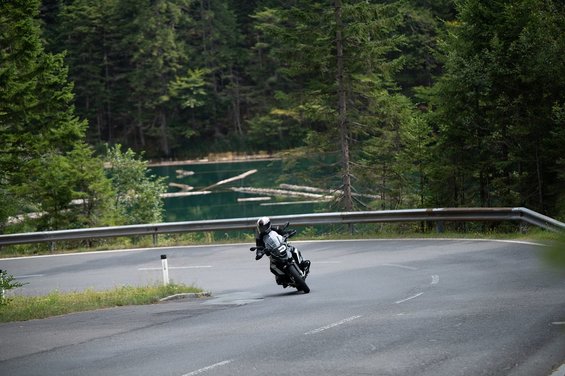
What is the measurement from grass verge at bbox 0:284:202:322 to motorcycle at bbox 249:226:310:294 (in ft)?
5.98

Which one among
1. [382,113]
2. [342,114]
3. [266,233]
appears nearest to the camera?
[266,233]

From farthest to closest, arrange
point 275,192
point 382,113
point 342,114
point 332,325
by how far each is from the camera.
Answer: point 275,192 → point 382,113 → point 342,114 → point 332,325

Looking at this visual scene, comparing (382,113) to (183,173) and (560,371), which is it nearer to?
(560,371)

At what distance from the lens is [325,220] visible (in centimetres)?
2723

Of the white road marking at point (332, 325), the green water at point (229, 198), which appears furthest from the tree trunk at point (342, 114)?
the white road marking at point (332, 325)

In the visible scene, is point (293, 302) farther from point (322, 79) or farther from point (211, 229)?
point (322, 79)

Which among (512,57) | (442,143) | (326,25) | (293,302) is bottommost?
(293,302)

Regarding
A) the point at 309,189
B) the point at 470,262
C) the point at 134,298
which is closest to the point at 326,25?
the point at 470,262

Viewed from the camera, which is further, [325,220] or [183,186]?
[183,186]

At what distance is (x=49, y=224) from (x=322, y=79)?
507 inches

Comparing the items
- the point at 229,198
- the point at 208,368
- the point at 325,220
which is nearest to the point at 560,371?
the point at 208,368

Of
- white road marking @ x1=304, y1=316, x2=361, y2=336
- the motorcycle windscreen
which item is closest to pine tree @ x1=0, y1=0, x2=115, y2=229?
the motorcycle windscreen

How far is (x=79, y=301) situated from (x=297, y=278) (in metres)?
4.21

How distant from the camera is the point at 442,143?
30.8 meters
